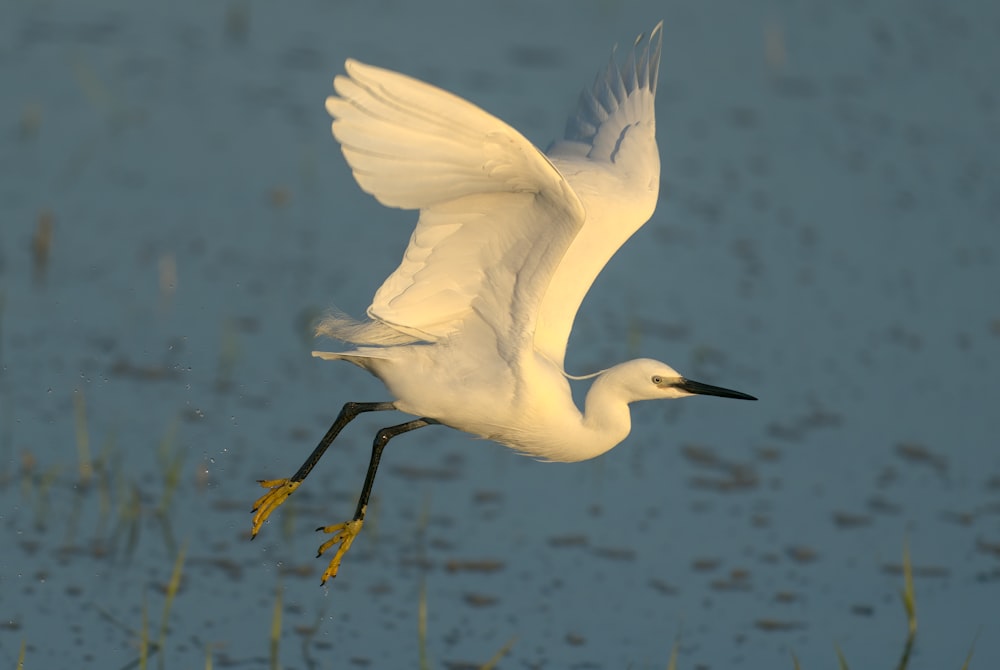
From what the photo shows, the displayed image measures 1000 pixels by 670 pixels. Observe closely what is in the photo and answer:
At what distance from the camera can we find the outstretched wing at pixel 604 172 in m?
6.53

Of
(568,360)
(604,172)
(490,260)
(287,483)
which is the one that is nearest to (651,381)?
(490,260)

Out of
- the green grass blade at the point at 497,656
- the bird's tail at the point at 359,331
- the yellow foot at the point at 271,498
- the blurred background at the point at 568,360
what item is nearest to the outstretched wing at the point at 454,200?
the bird's tail at the point at 359,331

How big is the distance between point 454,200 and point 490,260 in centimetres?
35

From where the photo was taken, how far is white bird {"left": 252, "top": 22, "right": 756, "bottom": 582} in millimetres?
4883

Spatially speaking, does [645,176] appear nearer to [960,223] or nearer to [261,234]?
[261,234]

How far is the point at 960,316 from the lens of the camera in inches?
413

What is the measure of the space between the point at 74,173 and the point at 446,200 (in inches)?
250

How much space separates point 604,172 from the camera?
6.87 metres

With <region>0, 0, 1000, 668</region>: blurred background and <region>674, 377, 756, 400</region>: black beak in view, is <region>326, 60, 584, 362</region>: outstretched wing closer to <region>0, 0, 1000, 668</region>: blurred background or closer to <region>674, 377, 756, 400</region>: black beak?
<region>674, 377, 756, 400</region>: black beak

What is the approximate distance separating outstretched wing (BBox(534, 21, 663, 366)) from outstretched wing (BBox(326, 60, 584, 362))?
0.50 m

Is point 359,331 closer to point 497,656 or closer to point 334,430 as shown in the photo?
point 334,430

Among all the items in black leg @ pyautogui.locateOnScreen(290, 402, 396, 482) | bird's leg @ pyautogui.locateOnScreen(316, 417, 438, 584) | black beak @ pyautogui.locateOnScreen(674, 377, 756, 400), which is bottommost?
bird's leg @ pyautogui.locateOnScreen(316, 417, 438, 584)

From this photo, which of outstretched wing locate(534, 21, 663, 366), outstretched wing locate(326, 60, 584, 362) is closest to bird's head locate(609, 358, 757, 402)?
outstretched wing locate(534, 21, 663, 366)

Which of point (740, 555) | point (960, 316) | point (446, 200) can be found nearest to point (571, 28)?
point (960, 316)
